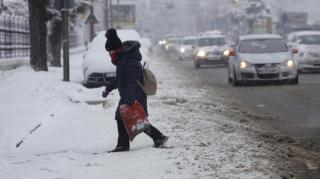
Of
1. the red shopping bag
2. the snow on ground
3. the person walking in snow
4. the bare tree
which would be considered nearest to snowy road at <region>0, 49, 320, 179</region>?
the snow on ground

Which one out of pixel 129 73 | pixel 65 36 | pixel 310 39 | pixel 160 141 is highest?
pixel 65 36

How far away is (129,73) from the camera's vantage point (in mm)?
9141

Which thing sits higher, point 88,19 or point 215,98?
point 88,19

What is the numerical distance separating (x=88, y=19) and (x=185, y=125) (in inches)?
990

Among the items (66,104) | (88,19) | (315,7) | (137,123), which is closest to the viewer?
(137,123)

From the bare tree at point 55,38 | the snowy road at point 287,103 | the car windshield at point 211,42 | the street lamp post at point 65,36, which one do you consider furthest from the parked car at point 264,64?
the car windshield at point 211,42

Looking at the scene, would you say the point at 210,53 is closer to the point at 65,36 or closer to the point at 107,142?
the point at 65,36

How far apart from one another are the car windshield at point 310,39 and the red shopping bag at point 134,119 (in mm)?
20227

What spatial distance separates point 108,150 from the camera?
9.66 metres

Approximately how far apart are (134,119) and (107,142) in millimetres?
1295

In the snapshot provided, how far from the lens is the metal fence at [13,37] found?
87.6 feet

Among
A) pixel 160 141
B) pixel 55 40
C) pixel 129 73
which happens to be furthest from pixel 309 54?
pixel 129 73

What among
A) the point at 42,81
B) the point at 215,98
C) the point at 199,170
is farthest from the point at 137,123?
the point at 42,81

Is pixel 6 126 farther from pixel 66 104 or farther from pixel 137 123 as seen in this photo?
pixel 137 123
